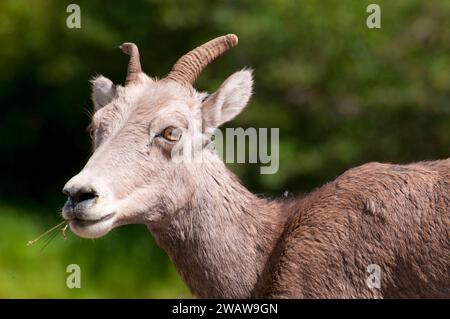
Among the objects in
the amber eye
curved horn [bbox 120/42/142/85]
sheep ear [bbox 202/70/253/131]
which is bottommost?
the amber eye

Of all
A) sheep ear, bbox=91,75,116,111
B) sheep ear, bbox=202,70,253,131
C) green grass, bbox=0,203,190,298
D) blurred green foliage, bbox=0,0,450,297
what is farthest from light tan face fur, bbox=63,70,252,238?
green grass, bbox=0,203,190,298

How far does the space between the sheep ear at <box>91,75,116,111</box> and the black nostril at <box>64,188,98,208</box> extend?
151 centimetres

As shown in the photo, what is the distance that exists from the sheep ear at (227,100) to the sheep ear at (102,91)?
822mm

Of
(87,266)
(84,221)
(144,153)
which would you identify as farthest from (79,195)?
(87,266)

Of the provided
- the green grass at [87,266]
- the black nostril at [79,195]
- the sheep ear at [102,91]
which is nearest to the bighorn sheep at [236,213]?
the black nostril at [79,195]

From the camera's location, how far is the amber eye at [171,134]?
6987 millimetres

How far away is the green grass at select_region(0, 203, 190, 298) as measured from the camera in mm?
15094

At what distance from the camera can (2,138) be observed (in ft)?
59.8

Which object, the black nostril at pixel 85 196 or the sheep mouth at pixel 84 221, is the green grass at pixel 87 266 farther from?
the black nostril at pixel 85 196

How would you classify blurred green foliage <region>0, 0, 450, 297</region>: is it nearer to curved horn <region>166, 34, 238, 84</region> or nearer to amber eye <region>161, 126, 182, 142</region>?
curved horn <region>166, 34, 238, 84</region>

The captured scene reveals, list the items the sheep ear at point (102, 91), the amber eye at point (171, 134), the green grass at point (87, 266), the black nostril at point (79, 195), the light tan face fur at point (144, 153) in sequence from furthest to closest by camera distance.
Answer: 1. the green grass at point (87, 266)
2. the sheep ear at point (102, 91)
3. the amber eye at point (171, 134)
4. the light tan face fur at point (144, 153)
5. the black nostril at point (79, 195)

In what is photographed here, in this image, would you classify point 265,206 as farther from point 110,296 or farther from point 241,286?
point 110,296

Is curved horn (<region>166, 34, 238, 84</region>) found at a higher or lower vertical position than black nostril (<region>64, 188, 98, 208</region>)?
higher

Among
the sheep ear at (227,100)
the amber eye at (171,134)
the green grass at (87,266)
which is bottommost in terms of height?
the green grass at (87,266)
